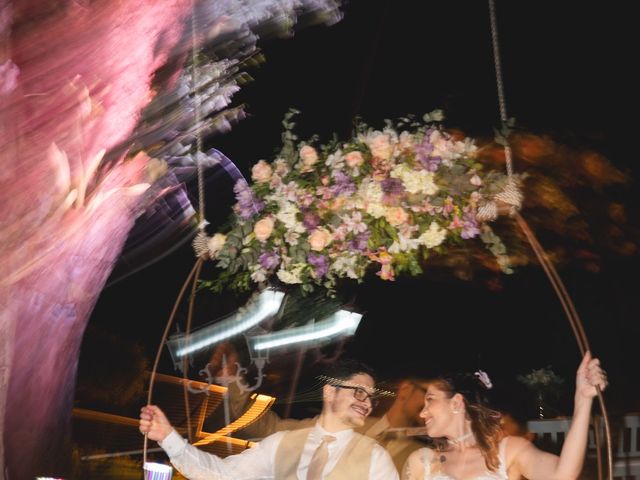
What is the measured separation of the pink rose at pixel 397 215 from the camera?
4.30 metres

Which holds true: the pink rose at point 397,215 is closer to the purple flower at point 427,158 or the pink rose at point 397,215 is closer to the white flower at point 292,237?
Result: the purple flower at point 427,158

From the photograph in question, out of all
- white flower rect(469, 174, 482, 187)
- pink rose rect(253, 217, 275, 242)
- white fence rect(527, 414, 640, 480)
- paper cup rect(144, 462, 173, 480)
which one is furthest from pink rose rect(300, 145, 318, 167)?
white fence rect(527, 414, 640, 480)

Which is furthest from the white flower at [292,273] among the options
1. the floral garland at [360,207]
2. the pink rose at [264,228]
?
the pink rose at [264,228]

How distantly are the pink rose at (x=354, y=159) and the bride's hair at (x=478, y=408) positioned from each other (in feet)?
4.01

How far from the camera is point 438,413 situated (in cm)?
396

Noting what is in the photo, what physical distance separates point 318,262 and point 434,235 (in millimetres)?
707

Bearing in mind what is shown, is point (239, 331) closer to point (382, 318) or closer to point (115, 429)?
point (382, 318)

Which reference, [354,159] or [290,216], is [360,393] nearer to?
[290,216]

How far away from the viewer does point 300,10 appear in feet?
24.8

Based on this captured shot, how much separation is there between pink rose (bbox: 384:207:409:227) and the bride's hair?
0.85m

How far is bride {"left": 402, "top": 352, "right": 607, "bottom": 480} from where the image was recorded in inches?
152

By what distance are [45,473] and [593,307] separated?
665cm

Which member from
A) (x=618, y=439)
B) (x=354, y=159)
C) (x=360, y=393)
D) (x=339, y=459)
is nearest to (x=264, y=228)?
(x=354, y=159)

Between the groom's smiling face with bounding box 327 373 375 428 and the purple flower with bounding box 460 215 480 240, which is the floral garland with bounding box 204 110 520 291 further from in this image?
the groom's smiling face with bounding box 327 373 375 428
